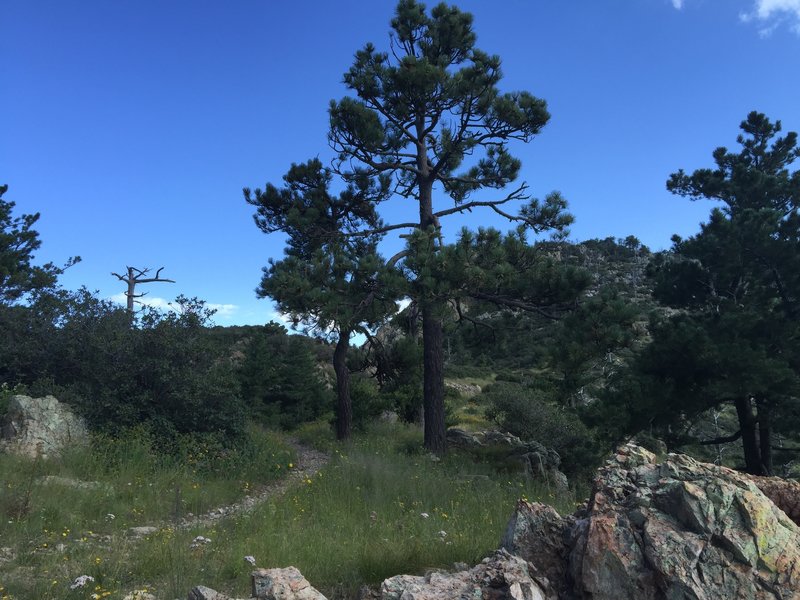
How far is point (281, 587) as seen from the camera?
338 centimetres

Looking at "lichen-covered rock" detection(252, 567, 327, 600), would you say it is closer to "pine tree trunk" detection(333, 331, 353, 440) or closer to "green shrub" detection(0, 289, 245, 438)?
"green shrub" detection(0, 289, 245, 438)

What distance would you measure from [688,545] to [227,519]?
16.9 ft

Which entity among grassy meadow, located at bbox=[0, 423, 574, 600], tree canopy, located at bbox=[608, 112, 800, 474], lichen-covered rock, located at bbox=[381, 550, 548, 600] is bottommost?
grassy meadow, located at bbox=[0, 423, 574, 600]

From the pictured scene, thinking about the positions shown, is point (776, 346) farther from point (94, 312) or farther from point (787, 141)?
point (94, 312)

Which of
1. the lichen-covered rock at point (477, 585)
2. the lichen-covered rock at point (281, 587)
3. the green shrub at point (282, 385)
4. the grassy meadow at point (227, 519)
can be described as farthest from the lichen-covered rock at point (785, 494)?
the green shrub at point (282, 385)

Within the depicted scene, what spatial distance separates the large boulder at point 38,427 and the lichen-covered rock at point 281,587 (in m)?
6.13

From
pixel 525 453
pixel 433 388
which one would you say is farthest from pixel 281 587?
pixel 525 453

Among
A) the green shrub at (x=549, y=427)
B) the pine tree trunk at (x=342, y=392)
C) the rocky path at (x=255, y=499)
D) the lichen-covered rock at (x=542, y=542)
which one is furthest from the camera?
the pine tree trunk at (x=342, y=392)

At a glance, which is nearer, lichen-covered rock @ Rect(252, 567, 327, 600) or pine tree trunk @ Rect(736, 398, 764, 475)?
lichen-covered rock @ Rect(252, 567, 327, 600)

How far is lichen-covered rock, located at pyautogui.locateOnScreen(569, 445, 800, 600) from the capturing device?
10.9 feet

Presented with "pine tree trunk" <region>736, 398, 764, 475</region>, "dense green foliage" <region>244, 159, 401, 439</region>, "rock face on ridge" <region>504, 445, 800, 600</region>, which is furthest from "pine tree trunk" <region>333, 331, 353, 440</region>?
"rock face on ridge" <region>504, 445, 800, 600</region>

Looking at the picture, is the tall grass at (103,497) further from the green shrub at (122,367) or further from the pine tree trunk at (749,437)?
the pine tree trunk at (749,437)

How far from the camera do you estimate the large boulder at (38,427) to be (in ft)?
26.2

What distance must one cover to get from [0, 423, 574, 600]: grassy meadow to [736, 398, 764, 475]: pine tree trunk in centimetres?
602
